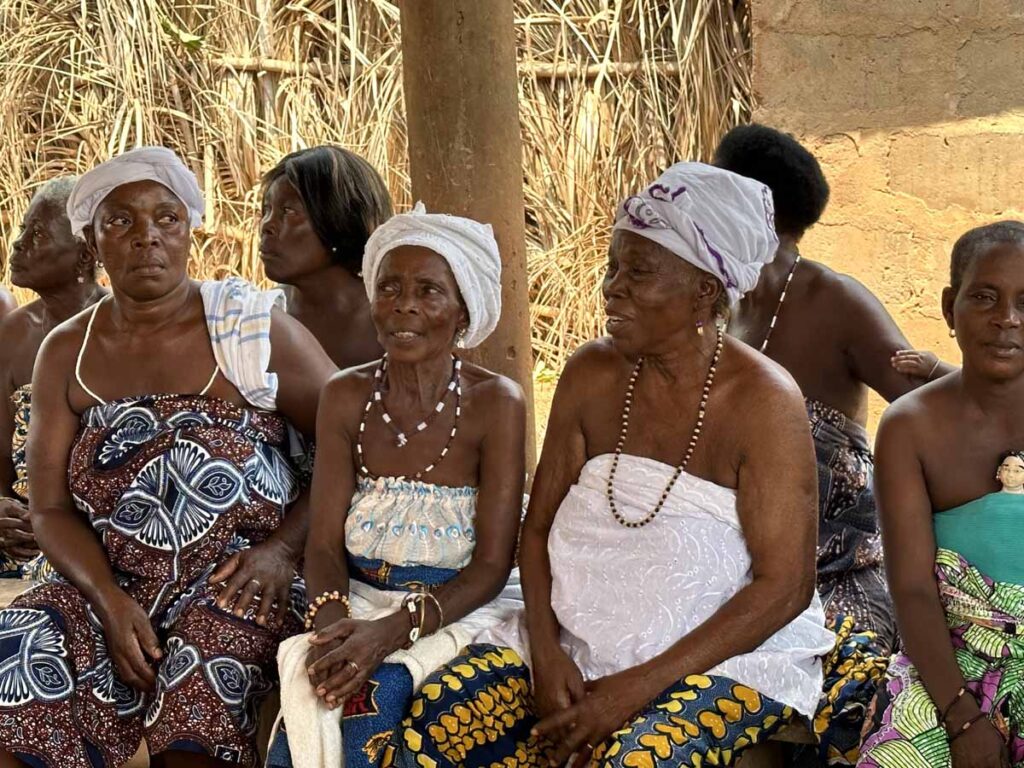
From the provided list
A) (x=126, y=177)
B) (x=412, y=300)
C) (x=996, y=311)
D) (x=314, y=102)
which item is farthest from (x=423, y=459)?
(x=314, y=102)

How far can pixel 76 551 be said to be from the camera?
3.53 meters

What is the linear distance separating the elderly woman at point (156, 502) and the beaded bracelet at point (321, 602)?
187mm

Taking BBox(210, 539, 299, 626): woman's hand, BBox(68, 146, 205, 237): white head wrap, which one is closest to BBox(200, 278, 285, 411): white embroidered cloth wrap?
BBox(68, 146, 205, 237): white head wrap

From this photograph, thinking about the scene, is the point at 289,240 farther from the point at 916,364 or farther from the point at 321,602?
the point at 916,364

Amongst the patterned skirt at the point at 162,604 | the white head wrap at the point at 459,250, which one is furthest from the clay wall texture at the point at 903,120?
the patterned skirt at the point at 162,604

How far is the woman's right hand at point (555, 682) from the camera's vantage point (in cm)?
304

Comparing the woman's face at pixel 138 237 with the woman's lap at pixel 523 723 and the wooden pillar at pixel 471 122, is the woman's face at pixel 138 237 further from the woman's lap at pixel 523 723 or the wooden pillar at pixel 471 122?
the woman's lap at pixel 523 723

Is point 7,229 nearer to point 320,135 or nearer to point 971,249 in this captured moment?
point 320,135

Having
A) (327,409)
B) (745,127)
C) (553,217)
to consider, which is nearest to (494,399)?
(327,409)

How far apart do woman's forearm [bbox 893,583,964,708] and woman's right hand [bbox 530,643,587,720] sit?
0.70 metres

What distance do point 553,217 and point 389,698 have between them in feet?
15.3

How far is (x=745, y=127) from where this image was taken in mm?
4203

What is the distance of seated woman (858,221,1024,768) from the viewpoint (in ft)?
9.49

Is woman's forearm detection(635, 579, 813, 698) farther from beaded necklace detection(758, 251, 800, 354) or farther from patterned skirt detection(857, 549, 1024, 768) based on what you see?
beaded necklace detection(758, 251, 800, 354)
